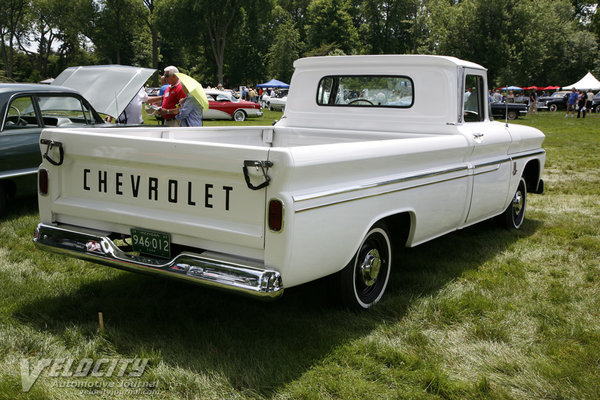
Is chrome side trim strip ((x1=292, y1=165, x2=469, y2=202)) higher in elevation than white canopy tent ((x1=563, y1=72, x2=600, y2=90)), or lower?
lower

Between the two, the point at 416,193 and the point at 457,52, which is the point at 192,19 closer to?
the point at 457,52

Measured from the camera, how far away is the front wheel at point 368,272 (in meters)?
3.81

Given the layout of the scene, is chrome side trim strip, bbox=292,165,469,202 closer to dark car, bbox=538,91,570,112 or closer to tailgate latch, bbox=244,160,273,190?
tailgate latch, bbox=244,160,273,190

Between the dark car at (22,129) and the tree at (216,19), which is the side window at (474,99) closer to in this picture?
the dark car at (22,129)

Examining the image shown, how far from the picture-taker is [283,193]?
10.0ft

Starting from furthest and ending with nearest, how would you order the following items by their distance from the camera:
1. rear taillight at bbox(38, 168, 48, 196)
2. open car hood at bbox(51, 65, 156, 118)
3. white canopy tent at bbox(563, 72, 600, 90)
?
white canopy tent at bbox(563, 72, 600, 90) < open car hood at bbox(51, 65, 156, 118) < rear taillight at bbox(38, 168, 48, 196)

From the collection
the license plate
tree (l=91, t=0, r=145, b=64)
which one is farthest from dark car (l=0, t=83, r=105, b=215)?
tree (l=91, t=0, r=145, b=64)

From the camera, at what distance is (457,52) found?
1838 inches

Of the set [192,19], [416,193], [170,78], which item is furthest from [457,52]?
[416,193]

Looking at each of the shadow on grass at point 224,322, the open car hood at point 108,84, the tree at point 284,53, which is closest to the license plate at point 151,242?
the shadow on grass at point 224,322

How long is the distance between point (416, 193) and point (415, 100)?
1451 mm

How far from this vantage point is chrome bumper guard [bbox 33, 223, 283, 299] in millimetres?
3076

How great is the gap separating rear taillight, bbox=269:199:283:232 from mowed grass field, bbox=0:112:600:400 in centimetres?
76

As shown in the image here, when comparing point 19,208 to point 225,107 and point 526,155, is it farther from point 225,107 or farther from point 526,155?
point 225,107
